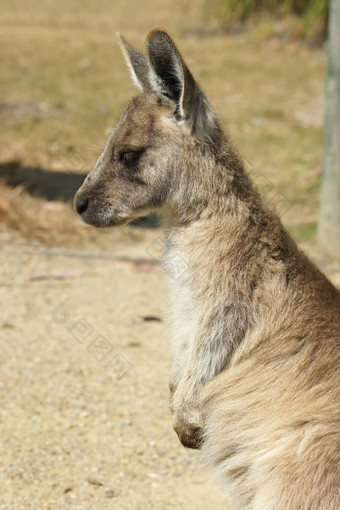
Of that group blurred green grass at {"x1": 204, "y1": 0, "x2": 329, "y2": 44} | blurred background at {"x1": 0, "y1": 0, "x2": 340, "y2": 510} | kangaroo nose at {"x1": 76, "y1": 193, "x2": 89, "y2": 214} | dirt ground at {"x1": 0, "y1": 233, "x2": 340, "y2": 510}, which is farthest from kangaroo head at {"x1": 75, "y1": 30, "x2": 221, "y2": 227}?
blurred green grass at {"x1": 204, "y1": 0, "x2": 329, "y2": 44}

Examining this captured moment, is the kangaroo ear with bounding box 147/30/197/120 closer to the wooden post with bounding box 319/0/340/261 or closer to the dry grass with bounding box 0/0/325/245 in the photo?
the dry grass with bounding box 0/0/325/245

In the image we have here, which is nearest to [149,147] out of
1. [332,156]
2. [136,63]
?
[136,63]

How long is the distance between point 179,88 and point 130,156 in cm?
35

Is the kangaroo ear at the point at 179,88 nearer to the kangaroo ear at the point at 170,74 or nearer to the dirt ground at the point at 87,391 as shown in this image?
the kangaroo ear at the point at 170,74

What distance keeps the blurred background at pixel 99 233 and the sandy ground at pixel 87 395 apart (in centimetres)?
1

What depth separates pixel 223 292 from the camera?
3.18m

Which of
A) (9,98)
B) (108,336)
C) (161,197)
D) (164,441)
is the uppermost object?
(161,197)

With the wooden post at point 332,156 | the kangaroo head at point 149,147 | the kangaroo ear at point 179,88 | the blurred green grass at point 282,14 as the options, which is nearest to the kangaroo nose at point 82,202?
the kangaroo head at point 149,147

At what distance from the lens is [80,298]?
5.87m

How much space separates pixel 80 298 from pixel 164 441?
1.84 metres

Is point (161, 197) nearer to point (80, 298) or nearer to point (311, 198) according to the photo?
point (80, 298)

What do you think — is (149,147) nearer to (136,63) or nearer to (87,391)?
(136,63)

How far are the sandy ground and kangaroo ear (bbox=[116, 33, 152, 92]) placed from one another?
1.16 metres

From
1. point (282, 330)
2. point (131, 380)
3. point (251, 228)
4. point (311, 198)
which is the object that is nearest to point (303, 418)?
point (282, 330)
